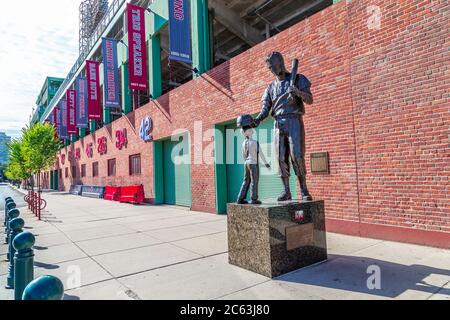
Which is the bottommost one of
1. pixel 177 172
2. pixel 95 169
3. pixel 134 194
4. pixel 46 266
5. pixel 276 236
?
pixel 46 266

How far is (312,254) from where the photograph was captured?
4.72m

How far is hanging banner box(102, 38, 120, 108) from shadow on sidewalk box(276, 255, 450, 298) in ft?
59.1

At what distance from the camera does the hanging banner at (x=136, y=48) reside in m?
15.1

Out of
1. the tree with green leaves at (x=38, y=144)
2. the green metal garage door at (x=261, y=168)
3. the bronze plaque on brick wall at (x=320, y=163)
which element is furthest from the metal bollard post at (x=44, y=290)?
the tree with green leaves at (x=38, y=144)

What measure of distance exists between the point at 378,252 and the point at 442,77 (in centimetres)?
316

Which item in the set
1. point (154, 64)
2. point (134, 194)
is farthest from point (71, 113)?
point (134, 194)

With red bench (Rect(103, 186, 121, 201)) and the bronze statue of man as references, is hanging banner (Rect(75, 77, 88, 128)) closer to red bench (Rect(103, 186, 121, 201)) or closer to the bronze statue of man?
red bench (Rect(103, 186, 121, 201))

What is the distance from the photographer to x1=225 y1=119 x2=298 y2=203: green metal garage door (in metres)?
9.13

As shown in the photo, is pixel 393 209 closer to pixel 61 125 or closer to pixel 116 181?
pixel 116 181

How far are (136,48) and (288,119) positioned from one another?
41.7 feet

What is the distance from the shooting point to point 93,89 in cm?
2320

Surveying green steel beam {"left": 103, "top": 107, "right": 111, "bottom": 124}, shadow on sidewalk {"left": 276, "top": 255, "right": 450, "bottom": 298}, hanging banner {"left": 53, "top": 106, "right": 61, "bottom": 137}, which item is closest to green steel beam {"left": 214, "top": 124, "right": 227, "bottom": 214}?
shadow on sidewalk {"left": 276, "top": 255, "right": 450, "bottom": 298}

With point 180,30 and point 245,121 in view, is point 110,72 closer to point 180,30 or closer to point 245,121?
point 180,30

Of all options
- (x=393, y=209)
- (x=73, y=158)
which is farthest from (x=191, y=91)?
(x=73, y=158)
